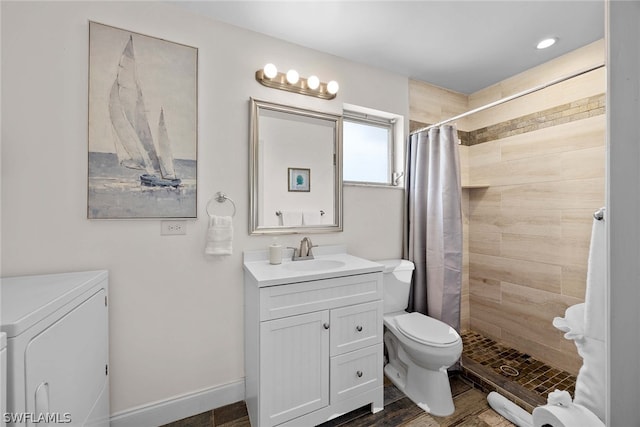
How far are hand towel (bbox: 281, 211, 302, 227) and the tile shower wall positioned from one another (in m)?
1.41

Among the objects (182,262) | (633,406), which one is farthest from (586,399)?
(182,262)

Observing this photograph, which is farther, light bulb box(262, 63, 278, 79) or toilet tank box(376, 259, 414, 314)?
toilet tank box(376, 259, 414, 314)

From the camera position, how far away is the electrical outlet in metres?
1.50

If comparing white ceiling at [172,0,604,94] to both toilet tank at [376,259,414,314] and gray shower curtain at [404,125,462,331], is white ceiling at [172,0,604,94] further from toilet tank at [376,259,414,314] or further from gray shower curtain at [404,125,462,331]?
toilet tank at [376,259,414,314]

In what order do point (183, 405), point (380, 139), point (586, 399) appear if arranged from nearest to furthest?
point (586, 399) → point (183, 405) → point (380, 139)

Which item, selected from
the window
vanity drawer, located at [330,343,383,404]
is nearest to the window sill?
the window

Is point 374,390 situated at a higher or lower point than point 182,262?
lower

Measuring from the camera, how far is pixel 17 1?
1.23 m

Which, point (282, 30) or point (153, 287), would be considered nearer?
point (153, 287)

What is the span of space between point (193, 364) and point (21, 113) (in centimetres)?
156


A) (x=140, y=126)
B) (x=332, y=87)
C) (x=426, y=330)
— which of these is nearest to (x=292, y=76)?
(x=332, y=87)

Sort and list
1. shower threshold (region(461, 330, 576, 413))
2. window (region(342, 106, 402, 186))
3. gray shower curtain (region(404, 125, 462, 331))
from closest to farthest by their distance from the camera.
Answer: shower threshold (region(461, 330, 576, 413)) → gray shower curtain (region(404, 125, 462, 331)) → window (region(342, 106, 402, 186))

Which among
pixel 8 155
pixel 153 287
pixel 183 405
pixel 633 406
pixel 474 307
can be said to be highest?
Result: pixel 8 155

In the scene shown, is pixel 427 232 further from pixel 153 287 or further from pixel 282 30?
pixel 153 287
